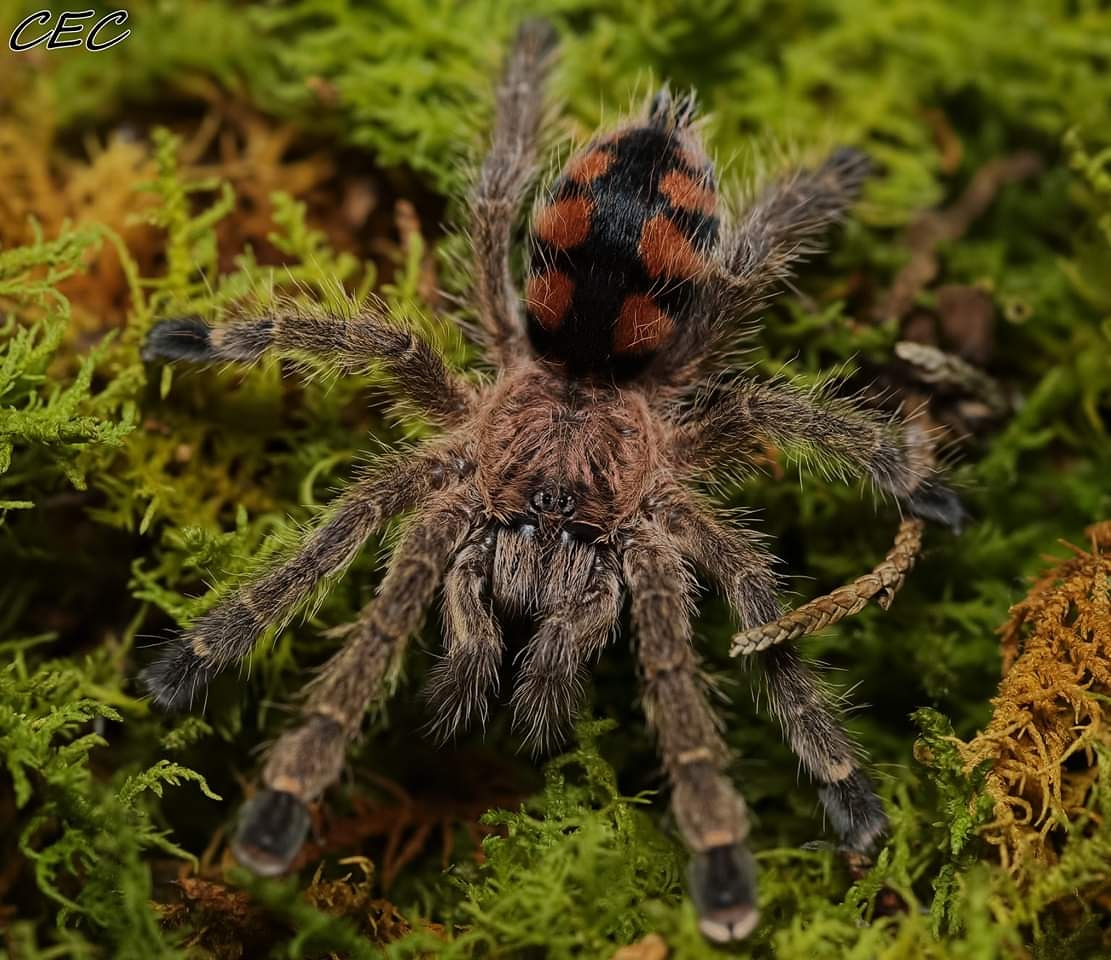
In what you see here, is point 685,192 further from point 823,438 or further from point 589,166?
point 823,438

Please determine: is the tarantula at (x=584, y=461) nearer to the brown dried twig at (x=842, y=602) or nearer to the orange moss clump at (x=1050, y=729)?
the brown dried twig at (x=842, y=602)

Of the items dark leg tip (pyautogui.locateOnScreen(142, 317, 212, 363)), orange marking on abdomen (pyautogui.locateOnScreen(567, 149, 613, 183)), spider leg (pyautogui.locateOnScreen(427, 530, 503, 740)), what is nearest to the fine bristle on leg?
spider leg (pyautogui.locateOnScreen(427, 530, 503, 740))

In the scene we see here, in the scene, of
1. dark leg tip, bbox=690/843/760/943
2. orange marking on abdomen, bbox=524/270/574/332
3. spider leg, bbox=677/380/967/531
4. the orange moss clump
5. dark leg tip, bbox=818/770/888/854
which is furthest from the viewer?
orange marking on abdomen, bbox=524/270/574/332

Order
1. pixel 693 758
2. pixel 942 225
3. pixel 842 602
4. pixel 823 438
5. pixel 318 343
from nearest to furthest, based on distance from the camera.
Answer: pixel 693 758 → pixel 842 602 → pixel 823 438 → pixel 318 343 → pixel 942 225

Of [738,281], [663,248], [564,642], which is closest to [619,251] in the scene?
[663,248]

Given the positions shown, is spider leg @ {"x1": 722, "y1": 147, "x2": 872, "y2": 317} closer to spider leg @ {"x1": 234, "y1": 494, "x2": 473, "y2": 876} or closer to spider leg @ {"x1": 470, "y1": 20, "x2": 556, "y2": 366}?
spider leg @ {"x1": 470, "y1": 20, "x2": 556, "y2": 366}

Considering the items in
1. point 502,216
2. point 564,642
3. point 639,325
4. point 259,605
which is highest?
point 502,216
